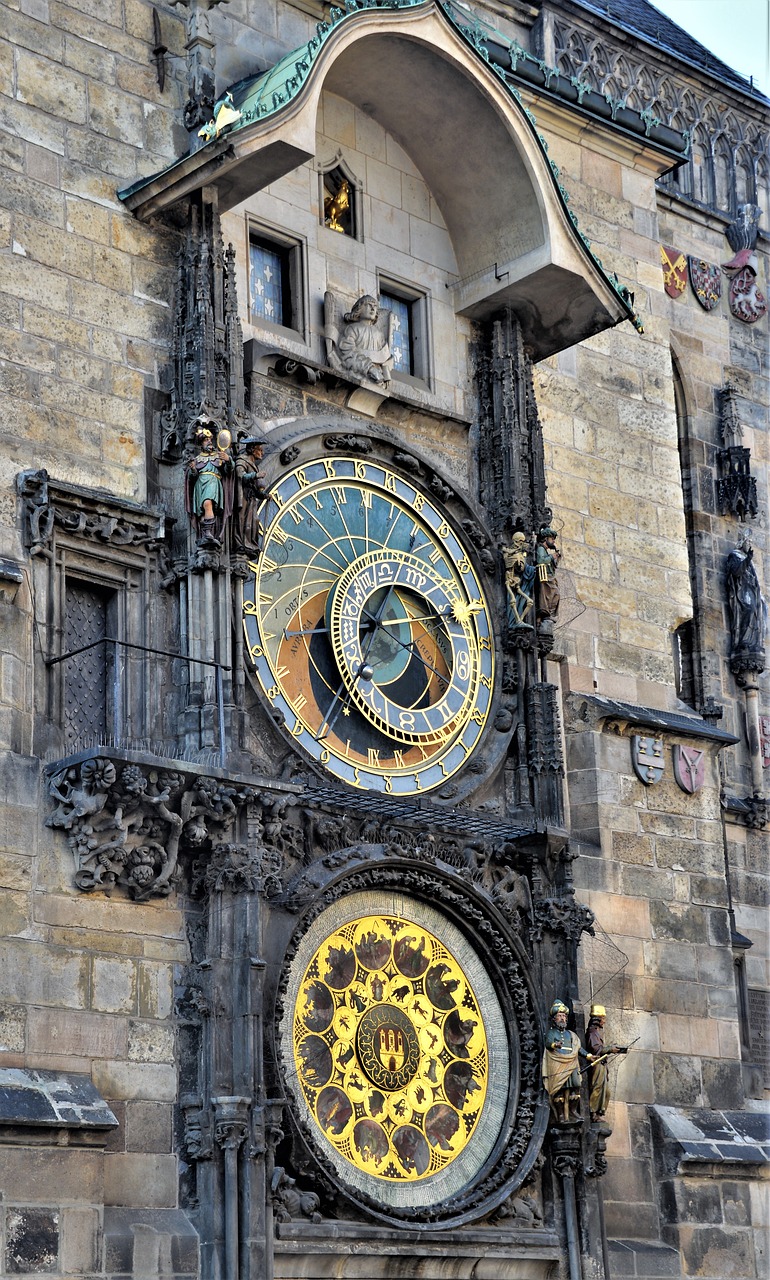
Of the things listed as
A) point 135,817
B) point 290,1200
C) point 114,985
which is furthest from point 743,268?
point 290,1200

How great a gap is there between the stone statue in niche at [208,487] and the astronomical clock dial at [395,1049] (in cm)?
249

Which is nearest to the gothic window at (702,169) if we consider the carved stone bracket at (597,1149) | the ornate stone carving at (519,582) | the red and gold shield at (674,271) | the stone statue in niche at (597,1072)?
the red and gold shield at (674,271)

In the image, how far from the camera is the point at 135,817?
13.3 metres

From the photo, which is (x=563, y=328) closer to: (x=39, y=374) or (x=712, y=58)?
(x=39, y=374)

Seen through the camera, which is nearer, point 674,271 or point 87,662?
point 87,662

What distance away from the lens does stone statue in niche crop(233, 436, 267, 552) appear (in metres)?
14.4

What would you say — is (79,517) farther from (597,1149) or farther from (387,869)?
(597,1149)

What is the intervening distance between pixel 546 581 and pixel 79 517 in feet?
12.7

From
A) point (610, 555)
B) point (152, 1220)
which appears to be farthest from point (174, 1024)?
point (610, 555)

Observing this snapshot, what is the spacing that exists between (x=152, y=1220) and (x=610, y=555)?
7.00 m

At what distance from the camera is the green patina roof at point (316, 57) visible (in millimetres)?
14727

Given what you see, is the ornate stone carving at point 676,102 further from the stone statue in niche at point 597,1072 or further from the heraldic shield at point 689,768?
the stone statue in niche at point 597,1072

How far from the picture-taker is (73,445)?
1412 cm

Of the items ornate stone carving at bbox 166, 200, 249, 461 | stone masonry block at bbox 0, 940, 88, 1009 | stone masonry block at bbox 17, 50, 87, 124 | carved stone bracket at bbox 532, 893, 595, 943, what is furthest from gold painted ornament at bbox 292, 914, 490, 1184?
stone masonry block at bbox 17, 50, 87, 124
